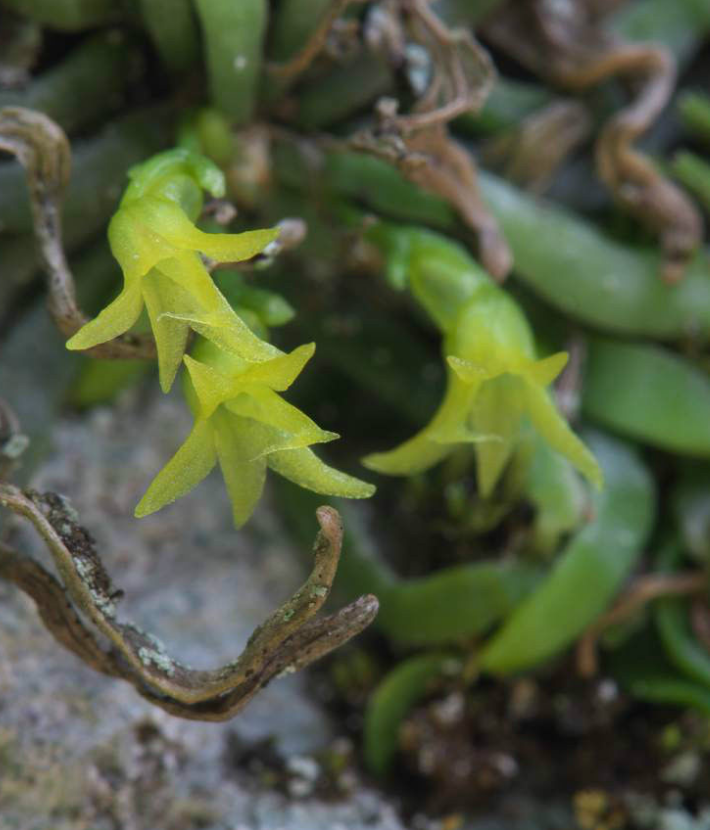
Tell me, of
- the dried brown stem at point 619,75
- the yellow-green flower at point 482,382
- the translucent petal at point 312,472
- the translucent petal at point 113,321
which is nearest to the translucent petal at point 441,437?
the yellow-green flower at point 482,382

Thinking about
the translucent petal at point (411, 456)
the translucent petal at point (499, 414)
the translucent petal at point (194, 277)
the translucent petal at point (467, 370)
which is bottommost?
the translucent petal at point (411, 456)

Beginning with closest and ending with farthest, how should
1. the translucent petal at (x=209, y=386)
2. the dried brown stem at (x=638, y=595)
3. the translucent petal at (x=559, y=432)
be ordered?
the translucent petal at (x=209, y=386)
the translucent petal at (x=559, y=432)
the dried brown stem at (x=638, y=595)

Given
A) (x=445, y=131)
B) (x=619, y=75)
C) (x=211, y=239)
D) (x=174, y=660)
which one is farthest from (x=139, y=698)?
(x=619, y=75)

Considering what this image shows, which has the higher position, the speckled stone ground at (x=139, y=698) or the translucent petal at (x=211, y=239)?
the translucent petal at (x=211, y=239)

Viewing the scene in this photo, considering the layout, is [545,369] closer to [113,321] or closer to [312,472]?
[312,472]

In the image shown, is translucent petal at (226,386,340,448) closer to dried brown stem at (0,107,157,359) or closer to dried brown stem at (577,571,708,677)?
dried brown stem at (0,107,157,359)

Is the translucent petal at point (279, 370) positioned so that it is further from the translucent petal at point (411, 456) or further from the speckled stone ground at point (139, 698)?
the speckled stone ground at point (139, 698)
